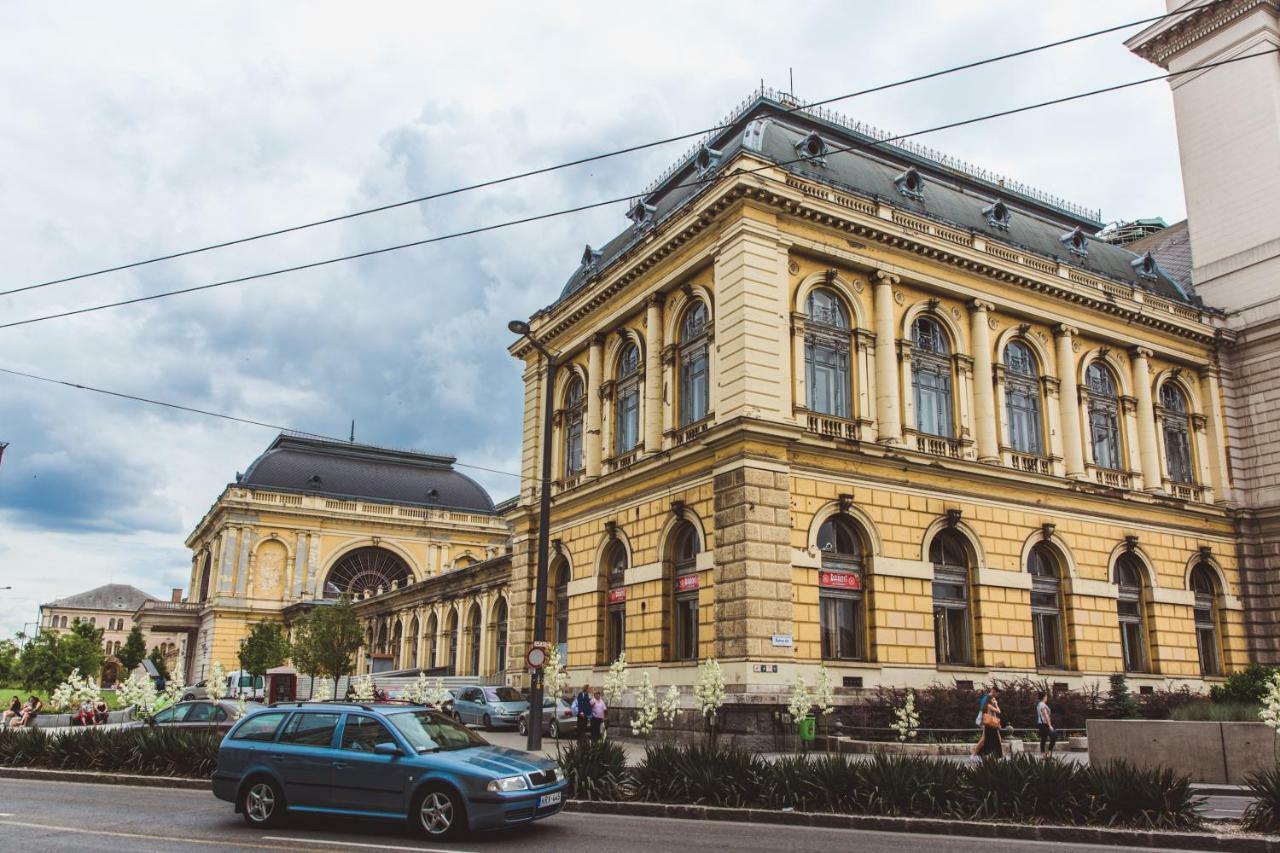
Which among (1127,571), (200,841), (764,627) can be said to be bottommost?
(200,841)

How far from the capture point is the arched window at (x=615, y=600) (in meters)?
31.1

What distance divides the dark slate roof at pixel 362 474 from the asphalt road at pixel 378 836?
70.2m

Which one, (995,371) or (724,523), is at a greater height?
(995,371)

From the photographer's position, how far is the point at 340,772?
12688 millimetres

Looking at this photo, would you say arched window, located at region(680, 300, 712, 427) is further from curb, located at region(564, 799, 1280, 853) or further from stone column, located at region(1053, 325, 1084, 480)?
curb, located at region(564, 799, 1280, 853)

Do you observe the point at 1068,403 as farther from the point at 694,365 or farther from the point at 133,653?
the point at 133,653

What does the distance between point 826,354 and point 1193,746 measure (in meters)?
15.5

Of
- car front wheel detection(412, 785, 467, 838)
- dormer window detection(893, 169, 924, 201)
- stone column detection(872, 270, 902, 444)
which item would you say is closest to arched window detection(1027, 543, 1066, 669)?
stone column detection(872, 270, 902, 444)

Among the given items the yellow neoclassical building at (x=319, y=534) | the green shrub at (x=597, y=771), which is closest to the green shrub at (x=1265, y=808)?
the green shrub at (x=597, y=771)

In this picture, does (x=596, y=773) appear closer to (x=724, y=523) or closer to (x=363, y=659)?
(x=724, y=523)

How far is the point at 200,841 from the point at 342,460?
77469mm

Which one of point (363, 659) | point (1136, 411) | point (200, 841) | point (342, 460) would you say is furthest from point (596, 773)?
point (342, 460)

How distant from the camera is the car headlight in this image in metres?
11.9

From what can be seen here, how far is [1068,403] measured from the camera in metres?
33.2
